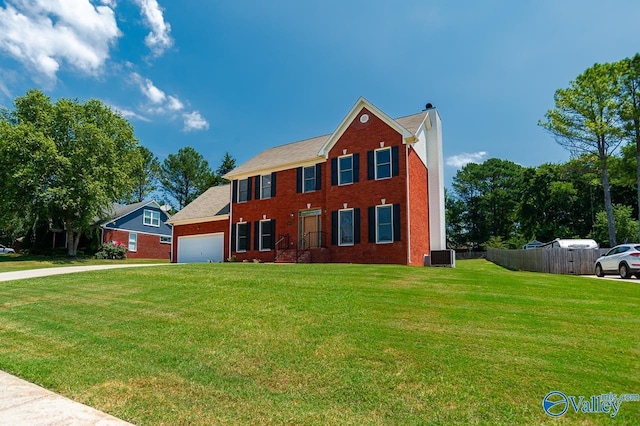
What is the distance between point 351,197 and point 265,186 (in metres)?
6.47

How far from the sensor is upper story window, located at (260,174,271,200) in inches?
937

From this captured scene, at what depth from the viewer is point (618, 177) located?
99.7 feet

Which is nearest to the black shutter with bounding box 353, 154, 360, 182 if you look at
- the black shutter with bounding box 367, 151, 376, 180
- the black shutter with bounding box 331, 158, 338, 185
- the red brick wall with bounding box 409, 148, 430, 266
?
the black shutter with bounding box 367, 151, 376, 180

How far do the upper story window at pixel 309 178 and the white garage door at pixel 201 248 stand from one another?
24.4ft

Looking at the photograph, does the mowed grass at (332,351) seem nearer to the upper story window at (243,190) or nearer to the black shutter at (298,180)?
the black shutter at (298,180)

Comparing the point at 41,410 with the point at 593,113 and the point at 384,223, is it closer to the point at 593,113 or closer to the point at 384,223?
the point at 384,223

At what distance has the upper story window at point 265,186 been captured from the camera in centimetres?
2380

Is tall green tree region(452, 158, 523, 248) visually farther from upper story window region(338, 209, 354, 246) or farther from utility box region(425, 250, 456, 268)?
upper story window region(338, 209, 354, 246)

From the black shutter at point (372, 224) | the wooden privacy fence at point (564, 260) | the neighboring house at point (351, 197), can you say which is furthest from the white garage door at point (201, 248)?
the wooden privacy fence at point (564, 260)

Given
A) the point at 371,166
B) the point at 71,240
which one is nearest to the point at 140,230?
the point at 71,240

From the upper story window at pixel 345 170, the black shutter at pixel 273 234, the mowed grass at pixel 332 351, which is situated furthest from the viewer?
the black shutter at pixel 273 234

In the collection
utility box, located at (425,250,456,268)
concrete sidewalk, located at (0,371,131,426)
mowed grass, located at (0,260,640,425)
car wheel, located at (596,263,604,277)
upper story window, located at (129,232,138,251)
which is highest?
upper story window, located at (129,232,138,251)

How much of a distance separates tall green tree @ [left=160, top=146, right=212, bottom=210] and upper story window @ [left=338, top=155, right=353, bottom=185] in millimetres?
38676

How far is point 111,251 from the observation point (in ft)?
111
